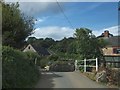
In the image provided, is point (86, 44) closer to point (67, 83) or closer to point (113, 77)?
point (113, 77)

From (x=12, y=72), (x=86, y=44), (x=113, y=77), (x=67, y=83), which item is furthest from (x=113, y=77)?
(x=86, y=44)

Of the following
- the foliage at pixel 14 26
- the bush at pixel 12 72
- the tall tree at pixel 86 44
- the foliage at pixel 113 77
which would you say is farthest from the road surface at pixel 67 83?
the tall tree at pixel 86 44

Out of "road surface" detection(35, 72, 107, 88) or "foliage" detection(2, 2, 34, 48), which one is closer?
"road surface" detection(35, 72, 107, 88)

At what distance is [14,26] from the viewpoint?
2522 cm

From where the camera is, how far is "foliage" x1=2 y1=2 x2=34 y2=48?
24.3 meters

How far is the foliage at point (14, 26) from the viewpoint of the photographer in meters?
24.3

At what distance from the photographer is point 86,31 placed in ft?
111

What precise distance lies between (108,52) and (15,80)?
2117 inches

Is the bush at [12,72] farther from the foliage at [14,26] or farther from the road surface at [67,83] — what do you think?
the foliage at [14,26]

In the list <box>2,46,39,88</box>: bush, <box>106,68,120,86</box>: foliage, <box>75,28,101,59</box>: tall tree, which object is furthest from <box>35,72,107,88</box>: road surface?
<box>75,28,101,59</box>: tall tree

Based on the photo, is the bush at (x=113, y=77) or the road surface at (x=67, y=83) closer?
the road surface at (x=67, y=83)

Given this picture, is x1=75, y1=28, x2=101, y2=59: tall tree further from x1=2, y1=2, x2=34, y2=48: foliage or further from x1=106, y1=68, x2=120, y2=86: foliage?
x1=106, y1=68, x2=120, y2=86: foliage

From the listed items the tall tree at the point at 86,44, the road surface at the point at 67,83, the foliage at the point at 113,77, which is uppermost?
the tall tree at the point at 86,44

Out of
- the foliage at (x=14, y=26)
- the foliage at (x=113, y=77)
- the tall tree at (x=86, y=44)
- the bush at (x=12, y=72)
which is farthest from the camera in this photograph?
the tall tree at (x=86, y=44)
